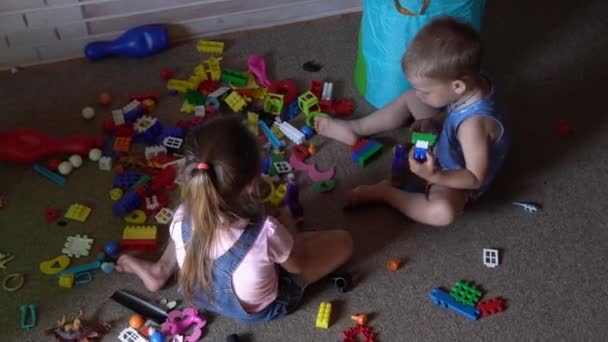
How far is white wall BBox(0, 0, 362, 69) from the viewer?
1.62m

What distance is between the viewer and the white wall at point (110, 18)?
1.62 metres

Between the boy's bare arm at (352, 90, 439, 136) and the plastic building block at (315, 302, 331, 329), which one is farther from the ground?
the boy's bare arm at (352, 90, 439, 136)

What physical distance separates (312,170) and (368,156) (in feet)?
0.45

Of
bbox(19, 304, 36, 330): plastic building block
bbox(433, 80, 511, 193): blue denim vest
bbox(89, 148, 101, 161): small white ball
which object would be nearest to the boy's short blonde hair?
bbox(433, 80, 511, 193): blue denim vest

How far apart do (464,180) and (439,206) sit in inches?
3.4

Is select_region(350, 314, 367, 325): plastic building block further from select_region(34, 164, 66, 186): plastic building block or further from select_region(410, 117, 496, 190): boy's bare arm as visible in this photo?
select_region(34, 164, 66, 186): plastic building block

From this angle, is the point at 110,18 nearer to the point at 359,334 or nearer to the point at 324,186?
the point at 324,186

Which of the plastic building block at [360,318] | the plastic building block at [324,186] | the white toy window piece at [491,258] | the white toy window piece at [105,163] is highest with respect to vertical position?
the white toy window piece at [105,163]

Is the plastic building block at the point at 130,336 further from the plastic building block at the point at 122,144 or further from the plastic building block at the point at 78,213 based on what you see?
the plastic building block at the point at 122,144

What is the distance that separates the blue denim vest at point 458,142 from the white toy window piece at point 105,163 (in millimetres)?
751

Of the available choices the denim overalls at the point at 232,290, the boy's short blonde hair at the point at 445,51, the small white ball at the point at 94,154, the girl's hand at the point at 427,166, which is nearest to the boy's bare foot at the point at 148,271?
the denim overalls at the point at 232,290

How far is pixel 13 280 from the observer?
50.6 inches

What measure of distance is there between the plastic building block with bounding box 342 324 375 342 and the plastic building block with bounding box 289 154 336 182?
37 cm

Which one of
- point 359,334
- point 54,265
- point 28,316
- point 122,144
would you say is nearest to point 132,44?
point 122,144
